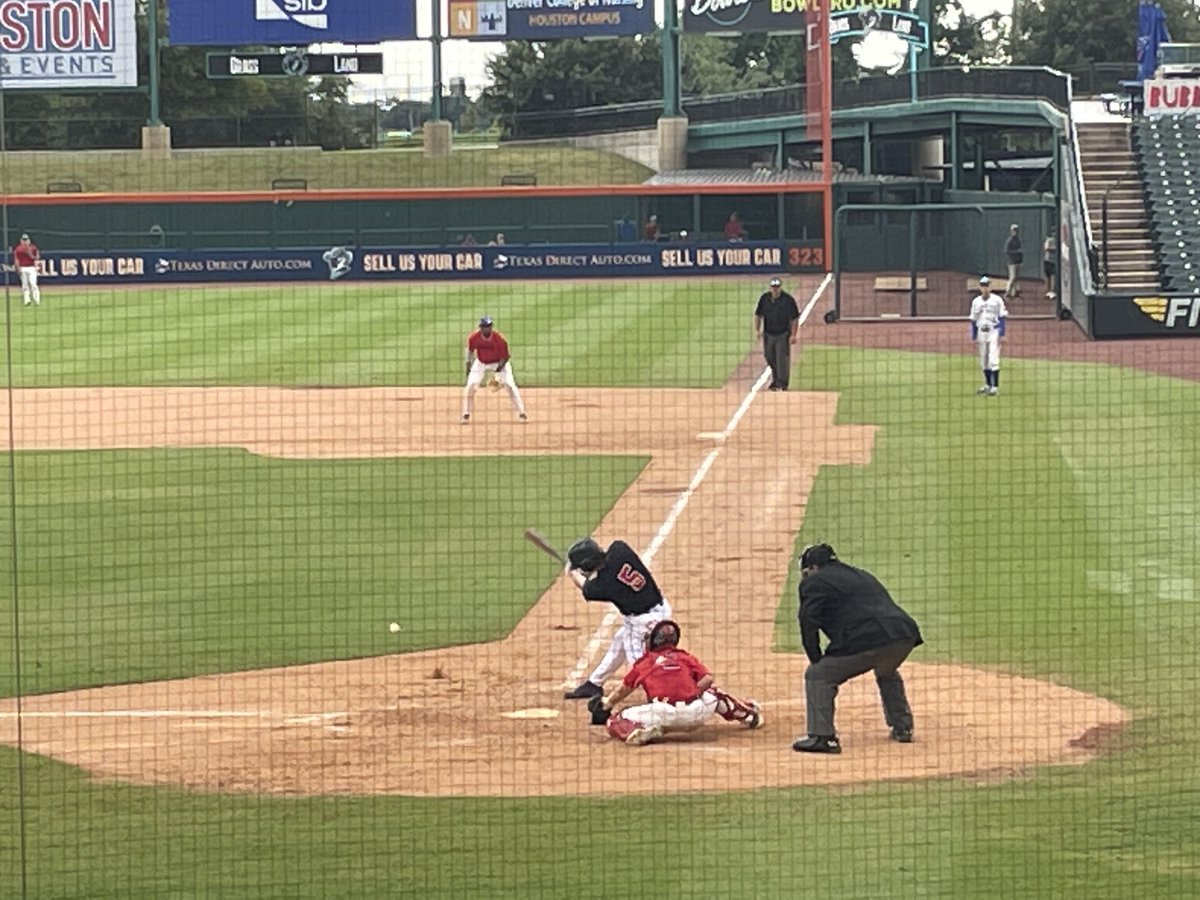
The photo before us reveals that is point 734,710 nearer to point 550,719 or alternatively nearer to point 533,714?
point 550,719

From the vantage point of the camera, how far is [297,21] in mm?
44969

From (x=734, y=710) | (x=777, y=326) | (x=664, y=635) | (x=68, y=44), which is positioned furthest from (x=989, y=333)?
(x=664, y=635)

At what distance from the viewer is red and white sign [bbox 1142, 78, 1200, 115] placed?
4234 centimetres

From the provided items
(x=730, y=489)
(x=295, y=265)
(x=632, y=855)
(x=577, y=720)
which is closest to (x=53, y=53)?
(x=295, y=265)

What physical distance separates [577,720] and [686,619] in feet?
9.12

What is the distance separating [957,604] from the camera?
16.5 m

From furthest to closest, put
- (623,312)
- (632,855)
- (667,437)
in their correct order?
(623,312) → (667,437) → (632,855)

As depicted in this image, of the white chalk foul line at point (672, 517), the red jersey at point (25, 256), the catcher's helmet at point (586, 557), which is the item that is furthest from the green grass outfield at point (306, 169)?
the catcher's helmet at point (586, 557)

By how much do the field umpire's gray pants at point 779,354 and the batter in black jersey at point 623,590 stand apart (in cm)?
1623

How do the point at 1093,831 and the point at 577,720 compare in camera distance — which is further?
the point at 577,720

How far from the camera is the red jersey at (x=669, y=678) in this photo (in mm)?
12695

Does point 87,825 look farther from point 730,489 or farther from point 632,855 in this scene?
point 730,489

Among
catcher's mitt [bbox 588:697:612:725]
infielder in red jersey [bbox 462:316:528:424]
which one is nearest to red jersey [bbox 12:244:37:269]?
infielder in red jersey [bbox 462:316:528:424]

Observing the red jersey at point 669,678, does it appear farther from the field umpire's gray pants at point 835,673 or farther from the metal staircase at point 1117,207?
the metal staircase at point 1117,207
